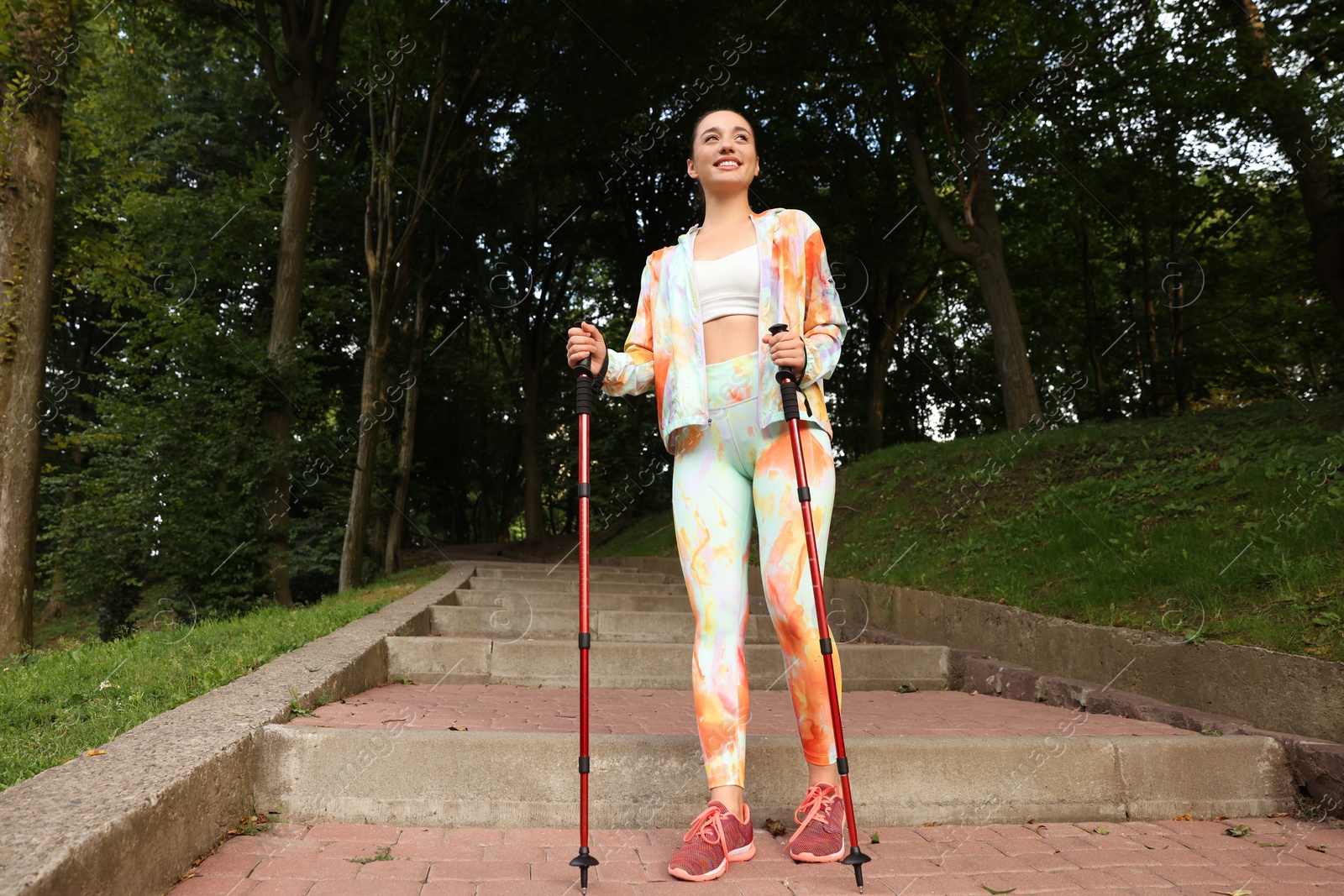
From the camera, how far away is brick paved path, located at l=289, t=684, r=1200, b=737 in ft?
11.5

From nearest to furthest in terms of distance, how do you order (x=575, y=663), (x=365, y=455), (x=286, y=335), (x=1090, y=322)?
(x=575, y=663) < (x=286, y=335) < (x=365, y=455) < (x=1090, y=322)

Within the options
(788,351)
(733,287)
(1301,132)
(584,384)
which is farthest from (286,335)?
(1301,132)

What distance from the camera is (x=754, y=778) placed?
9.52 feet

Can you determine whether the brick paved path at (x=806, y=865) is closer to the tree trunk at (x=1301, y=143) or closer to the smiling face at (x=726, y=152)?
the smiling face at (x=726, y=152)

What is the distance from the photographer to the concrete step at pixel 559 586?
8.79 m

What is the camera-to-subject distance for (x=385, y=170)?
1246 centimetres

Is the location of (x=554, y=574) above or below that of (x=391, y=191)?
below

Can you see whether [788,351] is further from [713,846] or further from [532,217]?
[532,217]

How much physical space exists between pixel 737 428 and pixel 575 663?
8.74 ft

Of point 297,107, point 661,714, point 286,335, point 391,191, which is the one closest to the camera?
point 661,714

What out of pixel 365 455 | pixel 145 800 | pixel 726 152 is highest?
pixel 726 152

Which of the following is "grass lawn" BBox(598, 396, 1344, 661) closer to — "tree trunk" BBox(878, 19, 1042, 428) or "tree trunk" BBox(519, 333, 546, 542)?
"tree trunk" BBox(878, 19, 1042, 428)

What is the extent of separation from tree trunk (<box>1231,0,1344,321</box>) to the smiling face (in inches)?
239

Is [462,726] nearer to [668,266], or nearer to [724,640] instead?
[724,640]
